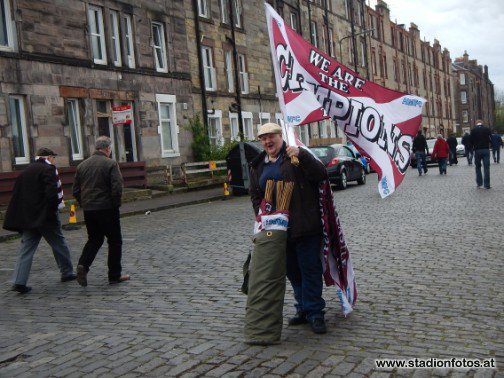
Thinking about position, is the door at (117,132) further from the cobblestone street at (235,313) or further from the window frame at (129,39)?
the cobblestone street at (235,313)

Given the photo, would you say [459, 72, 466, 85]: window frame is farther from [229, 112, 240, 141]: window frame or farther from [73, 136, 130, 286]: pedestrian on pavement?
[73, 136, 130, 286]: pedestrian on pavement

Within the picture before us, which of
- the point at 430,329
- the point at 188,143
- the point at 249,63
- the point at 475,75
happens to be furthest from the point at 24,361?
the point at 475,75

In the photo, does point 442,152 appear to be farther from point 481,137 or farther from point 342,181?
point 481,137

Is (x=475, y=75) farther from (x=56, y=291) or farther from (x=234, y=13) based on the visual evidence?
(x=56, y=291)

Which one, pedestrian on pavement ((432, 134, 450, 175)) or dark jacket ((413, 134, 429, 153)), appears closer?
pedestrian on pavement ((432, 134, 450, 175))

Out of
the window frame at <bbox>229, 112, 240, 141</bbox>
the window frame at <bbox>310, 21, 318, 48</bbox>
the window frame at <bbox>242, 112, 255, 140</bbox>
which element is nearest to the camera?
the window frame at <bbox>229, 112, 240, 141</bbox>

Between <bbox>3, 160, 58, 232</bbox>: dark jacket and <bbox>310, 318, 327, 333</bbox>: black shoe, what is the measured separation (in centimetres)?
452

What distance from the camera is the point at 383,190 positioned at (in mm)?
5918

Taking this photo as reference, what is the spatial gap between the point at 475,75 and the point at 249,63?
90.7 meters

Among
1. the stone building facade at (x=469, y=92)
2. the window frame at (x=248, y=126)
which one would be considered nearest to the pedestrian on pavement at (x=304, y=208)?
the window frame at (x=248, y=126)

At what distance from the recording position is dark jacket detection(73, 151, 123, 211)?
27.1 feet

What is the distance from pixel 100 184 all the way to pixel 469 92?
108 meters

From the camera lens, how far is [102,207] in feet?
27.2

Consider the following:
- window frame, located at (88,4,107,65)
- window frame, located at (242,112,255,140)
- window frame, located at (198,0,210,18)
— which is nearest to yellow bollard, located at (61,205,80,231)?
window frame, located at (88,4,107,65)
